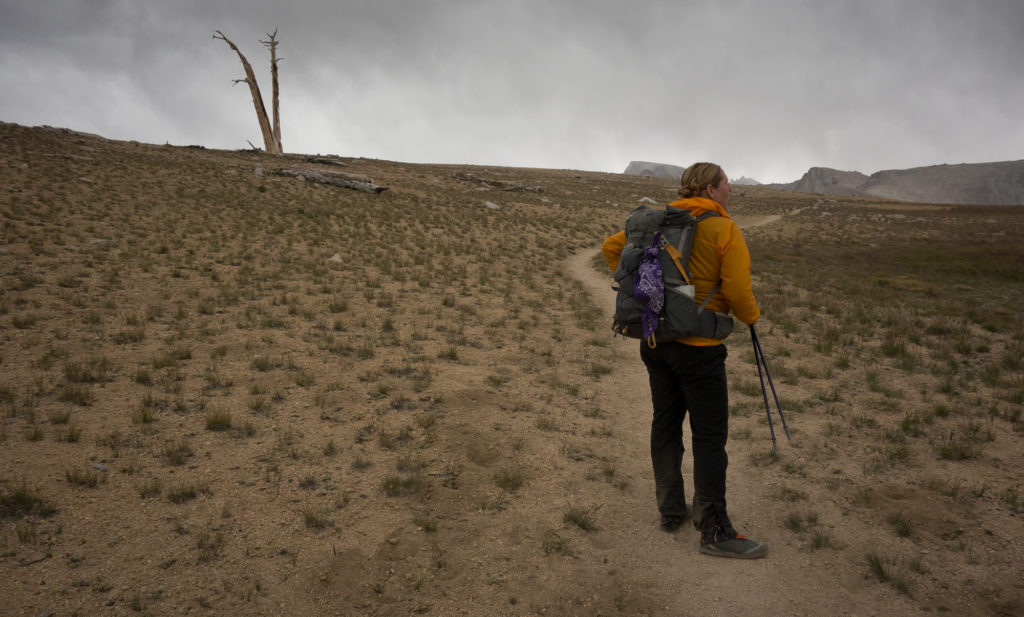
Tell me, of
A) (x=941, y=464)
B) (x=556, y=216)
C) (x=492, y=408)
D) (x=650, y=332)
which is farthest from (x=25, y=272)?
(x=556, y=216)

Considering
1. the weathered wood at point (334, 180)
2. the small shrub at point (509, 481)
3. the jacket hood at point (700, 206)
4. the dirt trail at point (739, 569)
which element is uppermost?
the weathered wood at point (334, 180)

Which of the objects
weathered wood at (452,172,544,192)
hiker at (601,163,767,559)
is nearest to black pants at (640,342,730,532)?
hiker at (601,163,767,559)

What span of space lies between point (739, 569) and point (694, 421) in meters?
1.24

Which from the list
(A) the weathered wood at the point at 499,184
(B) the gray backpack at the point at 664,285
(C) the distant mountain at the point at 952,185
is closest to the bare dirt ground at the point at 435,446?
(B) the gray backpack at the point at 664,285

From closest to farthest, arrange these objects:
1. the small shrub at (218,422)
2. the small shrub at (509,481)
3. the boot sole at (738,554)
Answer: the boot sole at (738,554) < the small shrub at (509,481) < the small shrub at (218,422)

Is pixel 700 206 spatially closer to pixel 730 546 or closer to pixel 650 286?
pixel 650 286

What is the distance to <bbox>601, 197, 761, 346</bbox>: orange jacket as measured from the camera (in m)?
3.66

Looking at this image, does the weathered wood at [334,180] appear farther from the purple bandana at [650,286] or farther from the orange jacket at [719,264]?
the orange jacket at [719,264]

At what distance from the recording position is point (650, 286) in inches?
147

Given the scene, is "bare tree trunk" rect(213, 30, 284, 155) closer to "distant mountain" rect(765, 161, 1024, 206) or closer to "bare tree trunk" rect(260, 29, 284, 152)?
"bare tree trunk" rect(260, 29, 284, 152)

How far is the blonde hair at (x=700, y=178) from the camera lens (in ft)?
12.6

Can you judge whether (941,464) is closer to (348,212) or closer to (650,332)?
(650,332)

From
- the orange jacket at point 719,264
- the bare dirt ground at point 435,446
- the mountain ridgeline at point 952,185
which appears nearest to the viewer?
the orange jacket at point 719,264

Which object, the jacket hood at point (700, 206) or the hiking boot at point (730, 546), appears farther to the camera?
the hiking boot at point (730, 546)
